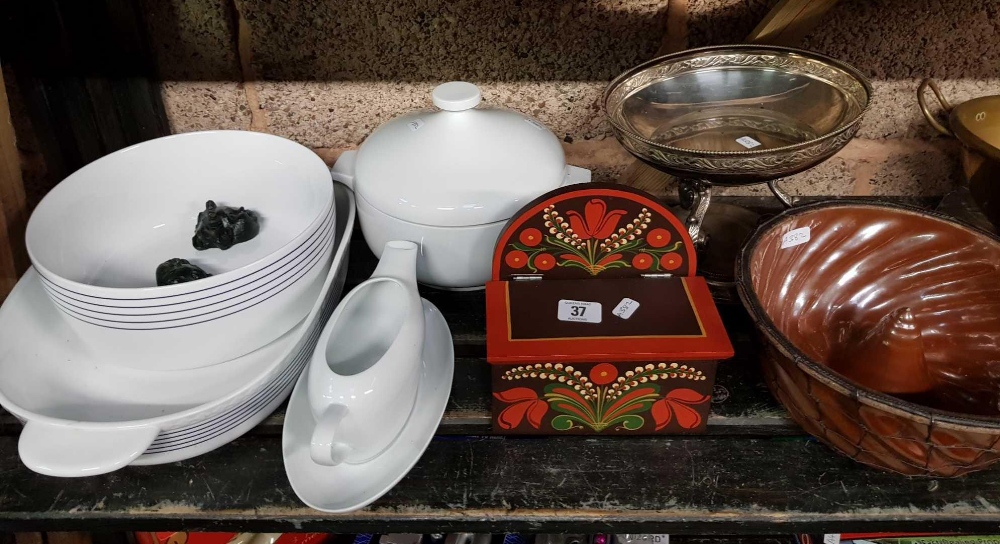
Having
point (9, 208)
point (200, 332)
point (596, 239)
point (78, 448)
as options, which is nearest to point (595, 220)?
point (596, 239)

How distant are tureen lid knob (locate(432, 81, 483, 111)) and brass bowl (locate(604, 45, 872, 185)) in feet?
0.47

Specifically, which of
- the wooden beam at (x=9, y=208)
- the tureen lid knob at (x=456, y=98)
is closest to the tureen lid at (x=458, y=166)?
the tureen lid knob at (x=456, y=98)

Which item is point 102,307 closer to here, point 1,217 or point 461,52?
point 1,217

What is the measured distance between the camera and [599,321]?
1.98 feet

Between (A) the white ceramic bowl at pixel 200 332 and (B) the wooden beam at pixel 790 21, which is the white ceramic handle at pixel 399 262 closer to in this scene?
(A) the white ceramic bowl at pixel 200 332

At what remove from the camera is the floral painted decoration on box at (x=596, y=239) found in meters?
0.65

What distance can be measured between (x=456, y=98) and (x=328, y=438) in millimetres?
349

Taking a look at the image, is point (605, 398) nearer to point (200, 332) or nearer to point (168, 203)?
point (200, 332)

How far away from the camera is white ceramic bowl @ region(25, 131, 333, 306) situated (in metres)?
0.66

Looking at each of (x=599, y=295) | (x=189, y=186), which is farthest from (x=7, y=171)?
(x=599, y=295)

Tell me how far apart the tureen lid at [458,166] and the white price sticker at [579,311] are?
11 centimetres

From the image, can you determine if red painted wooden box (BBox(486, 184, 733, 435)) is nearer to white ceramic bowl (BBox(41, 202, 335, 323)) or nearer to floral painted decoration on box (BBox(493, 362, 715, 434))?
floral painted decoration on box (BBox(493, 362, 715, 434))

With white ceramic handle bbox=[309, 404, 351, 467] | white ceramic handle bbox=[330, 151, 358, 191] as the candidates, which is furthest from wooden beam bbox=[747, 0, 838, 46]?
white ceramic handle bbox=[309, 404, 351, 467]

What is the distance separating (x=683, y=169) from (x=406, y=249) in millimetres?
279
